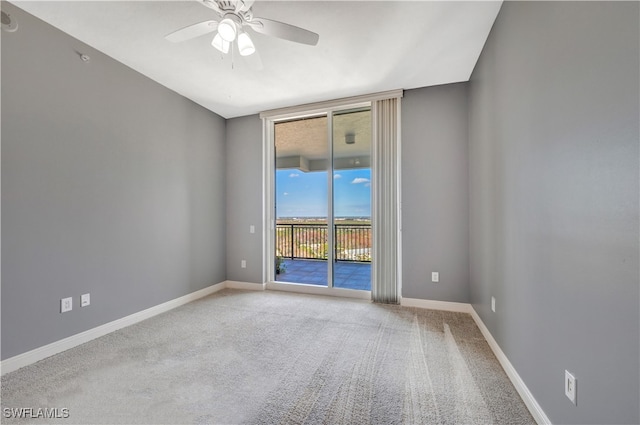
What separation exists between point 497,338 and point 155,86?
4320 mm

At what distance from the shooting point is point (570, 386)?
1163 millimetres

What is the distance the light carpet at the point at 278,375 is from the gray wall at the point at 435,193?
533 mm

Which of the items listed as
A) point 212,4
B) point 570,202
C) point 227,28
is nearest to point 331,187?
point 227,28

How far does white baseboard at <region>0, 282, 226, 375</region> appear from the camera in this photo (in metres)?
1.94

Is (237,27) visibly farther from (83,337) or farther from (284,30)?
(83,337)

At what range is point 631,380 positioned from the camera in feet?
2.78

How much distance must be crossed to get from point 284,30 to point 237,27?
0.32 m

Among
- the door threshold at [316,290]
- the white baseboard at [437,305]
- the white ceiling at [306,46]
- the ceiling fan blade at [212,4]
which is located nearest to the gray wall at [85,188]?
the white ceiling at [306,46]

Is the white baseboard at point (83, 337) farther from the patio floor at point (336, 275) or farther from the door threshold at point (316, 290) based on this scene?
the patio floor at point (336, 275)

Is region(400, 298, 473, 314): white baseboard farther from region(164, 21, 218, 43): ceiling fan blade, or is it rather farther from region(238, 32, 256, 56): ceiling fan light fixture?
region(164, 21, 218, 43): ceiling fan blade

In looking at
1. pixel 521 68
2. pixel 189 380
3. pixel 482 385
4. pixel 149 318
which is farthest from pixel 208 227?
pixel 521 68

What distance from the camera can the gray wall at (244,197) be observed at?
13.6 ft

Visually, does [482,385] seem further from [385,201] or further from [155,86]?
[155,86]

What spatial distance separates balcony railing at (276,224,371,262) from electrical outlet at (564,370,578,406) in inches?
97.2
